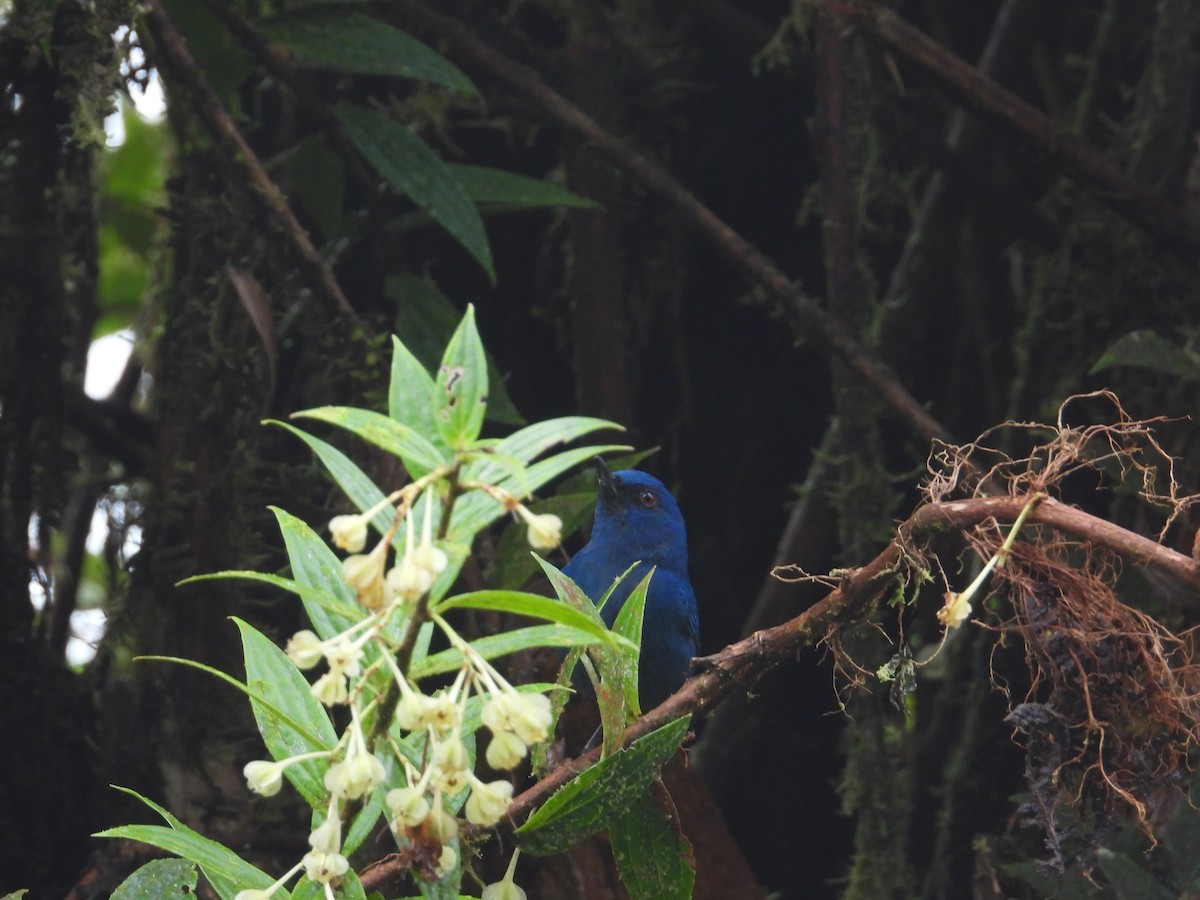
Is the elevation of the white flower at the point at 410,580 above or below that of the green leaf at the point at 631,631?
above

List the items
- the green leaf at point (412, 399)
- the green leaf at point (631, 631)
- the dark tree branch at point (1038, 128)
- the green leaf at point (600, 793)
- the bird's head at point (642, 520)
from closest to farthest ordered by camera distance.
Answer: the green leaf at point (412, 399) → the green leaf at point (600, 793) → the green leaf at point (631, 631) → the dark tree branch at point (1038, 128) → the bird's head at point (642, 520)

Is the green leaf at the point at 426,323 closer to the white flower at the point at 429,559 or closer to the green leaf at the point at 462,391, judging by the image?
the green leaf at the point at 462,391

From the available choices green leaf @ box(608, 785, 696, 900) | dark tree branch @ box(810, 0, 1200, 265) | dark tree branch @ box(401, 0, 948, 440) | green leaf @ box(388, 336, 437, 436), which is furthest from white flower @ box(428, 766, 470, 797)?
dark tree branch @ box(810, 0, 1200, 265)

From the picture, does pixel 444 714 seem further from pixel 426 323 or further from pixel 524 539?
pixel 426 323

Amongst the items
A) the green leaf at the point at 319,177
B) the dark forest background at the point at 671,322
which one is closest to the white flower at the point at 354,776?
the dark forest background at the point at 671,322

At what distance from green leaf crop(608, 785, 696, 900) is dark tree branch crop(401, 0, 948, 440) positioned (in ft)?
4.75

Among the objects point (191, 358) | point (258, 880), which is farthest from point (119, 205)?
point (258, 880)

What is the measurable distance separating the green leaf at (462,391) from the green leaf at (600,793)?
419 millimetres

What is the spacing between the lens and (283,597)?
2.98 m

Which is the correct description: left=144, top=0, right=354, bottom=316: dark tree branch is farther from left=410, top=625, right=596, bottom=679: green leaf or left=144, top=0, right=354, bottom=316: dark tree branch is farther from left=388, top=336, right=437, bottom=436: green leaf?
left=410, top=625, right=596, bottom=679: green leaf

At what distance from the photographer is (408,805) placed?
3.72ft

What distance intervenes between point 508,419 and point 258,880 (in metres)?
1.51

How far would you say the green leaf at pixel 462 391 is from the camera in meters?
1.17

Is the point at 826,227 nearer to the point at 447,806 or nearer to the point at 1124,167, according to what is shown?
the point at 1124,167
